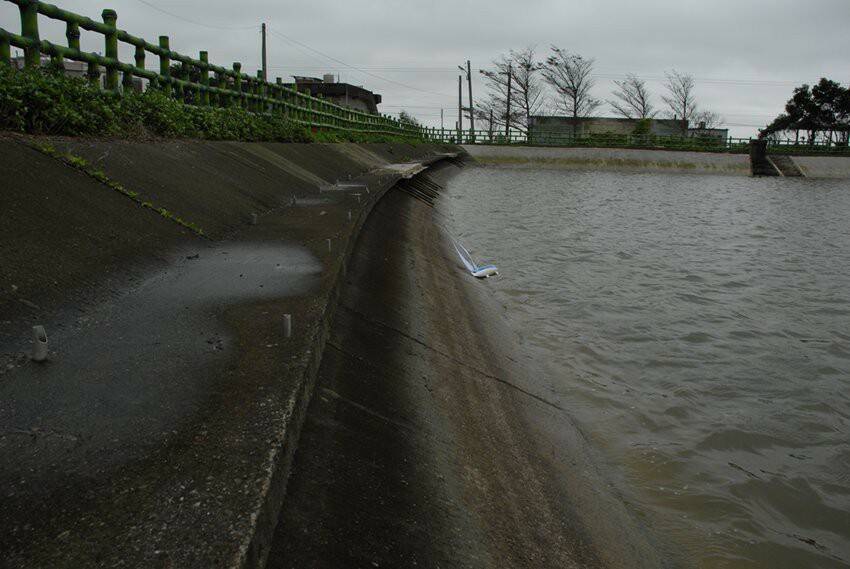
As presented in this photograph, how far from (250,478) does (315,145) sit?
15.9 meters

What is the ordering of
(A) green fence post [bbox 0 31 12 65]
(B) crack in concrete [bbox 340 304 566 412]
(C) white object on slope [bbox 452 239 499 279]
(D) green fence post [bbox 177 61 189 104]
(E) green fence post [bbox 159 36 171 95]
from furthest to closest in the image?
1. (D) green fence post [bbox 177 61 189 104]
2. (E) green fence post [bbox 159 36 171 95]
3. (C) white object on slope [bbox 452 239 499 279]
4. (A) green fence post [bbox 0 31 12 65]
5. (B) crack in concrete [bbox 340 304 566 412]

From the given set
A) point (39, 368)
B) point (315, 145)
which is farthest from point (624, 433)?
point (315, 145)

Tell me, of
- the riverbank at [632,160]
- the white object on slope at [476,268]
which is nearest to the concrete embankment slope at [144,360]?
the white object on slope at [476,268]

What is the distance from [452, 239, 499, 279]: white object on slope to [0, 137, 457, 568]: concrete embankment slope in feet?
13.4

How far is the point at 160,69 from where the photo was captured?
12.0m

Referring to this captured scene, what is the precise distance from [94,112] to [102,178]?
1996mm

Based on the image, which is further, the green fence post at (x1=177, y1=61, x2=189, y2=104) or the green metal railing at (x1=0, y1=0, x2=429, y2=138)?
the green fence post at (x1=177, y1=61, x2=189, y2=104)

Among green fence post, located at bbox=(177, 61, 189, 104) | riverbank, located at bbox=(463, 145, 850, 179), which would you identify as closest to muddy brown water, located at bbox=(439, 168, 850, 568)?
green fence post, located at bbox=(177, 61, 189, 104)

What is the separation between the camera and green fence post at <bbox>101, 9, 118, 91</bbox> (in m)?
9.62

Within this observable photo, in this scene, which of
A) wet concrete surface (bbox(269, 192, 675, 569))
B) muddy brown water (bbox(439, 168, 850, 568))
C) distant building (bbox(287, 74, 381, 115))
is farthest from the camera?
distant building (bbox(287, 74, 381, 115))

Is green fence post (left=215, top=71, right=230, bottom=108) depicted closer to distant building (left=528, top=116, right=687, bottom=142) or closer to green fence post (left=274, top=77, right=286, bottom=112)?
green fence post (left=274, top=77, right=286, bottom=112)

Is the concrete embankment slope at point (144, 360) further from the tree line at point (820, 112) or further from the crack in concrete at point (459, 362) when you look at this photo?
the tree line at point (820, 112)

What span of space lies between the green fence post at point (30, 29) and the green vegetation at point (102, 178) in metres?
2.78

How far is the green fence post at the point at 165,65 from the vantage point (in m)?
11.8
